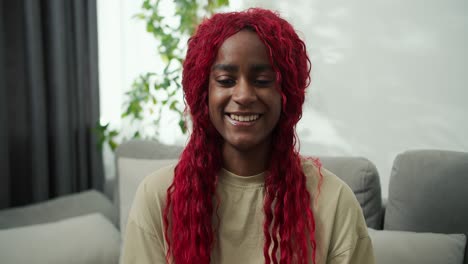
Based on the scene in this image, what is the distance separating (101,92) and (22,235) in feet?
3.37

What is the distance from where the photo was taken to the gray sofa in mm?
1346

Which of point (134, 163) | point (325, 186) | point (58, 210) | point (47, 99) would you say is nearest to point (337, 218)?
point (325, 186)

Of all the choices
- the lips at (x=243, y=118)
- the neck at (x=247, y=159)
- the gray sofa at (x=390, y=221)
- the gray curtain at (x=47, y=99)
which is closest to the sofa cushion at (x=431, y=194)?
the gray sofa at (x=390, y=221)

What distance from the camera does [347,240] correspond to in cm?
102

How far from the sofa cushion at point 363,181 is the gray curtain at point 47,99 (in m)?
1.21

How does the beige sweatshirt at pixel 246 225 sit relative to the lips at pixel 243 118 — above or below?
below

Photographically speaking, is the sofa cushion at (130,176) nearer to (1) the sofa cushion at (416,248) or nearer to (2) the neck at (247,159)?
(2) the neck at (247,159)

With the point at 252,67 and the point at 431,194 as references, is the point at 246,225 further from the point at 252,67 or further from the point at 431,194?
the point at 431,194

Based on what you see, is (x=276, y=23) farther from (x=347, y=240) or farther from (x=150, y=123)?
(x=150, y=123)

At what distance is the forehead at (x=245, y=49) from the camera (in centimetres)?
95

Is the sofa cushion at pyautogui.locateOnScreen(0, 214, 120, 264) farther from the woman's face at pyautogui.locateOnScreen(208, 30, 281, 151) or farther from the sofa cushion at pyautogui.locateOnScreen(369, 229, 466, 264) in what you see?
the sofa cushion at pyautogui.locateOnScreen(369, 229, 466, 264)

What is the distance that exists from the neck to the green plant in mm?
1063

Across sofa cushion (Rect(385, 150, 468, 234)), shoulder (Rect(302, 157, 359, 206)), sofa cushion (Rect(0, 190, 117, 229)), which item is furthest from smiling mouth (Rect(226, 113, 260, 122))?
sofa cushion (Rect(0, 190, 117, 229))

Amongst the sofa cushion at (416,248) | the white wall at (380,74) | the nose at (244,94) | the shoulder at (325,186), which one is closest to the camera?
the nose at (244,94)
